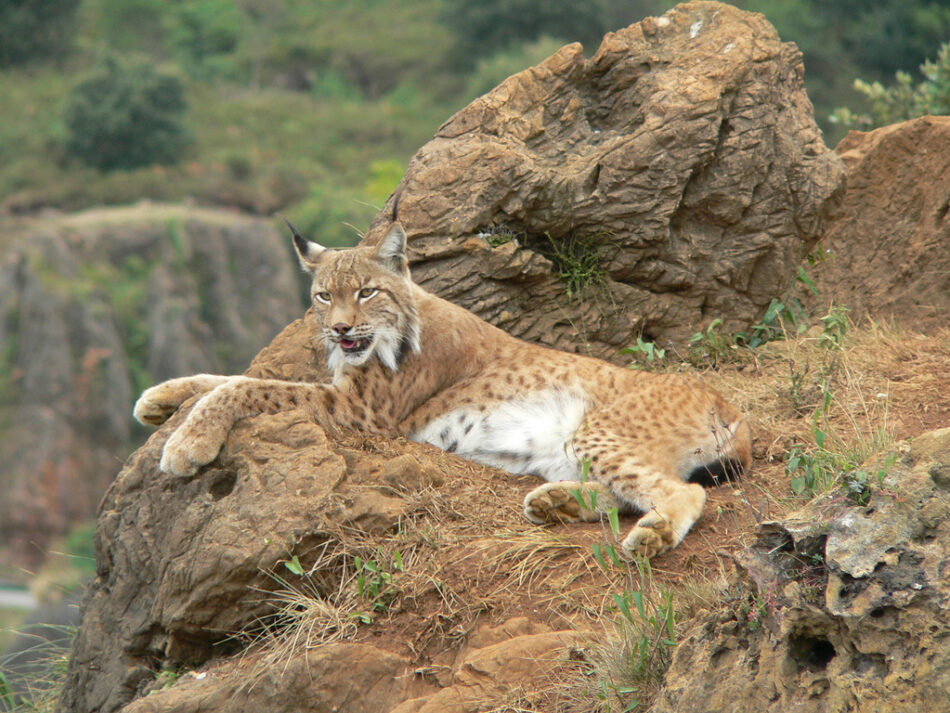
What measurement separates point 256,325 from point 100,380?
4843 millimetres

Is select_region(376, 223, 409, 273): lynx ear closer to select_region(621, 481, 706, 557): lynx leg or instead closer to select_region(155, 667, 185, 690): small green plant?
select_region(621, 481, 706, 557): lynx leg

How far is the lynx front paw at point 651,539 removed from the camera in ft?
14.2

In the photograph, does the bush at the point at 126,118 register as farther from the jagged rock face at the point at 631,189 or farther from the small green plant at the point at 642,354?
the small green plant at the point at 642,354

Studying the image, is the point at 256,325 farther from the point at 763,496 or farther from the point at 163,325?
the point at 763,496

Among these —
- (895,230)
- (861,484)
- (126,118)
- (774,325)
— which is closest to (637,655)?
(861,484)

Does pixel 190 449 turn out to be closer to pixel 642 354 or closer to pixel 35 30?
pixel 642 354

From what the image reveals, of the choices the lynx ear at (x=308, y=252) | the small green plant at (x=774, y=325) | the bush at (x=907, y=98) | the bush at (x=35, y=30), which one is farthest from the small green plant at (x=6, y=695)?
the bush at (x=35, y=30)

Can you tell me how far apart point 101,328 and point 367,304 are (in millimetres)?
26582

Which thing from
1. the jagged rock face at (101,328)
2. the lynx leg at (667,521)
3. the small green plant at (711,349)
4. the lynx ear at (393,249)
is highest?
the lynx ear at (393,249)

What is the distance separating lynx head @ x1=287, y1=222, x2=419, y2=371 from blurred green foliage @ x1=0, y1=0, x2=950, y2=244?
2525 centimetres

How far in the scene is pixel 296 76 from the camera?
5500 cm

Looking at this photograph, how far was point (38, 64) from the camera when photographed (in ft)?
160

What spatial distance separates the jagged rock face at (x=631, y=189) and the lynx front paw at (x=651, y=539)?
8.32 feet

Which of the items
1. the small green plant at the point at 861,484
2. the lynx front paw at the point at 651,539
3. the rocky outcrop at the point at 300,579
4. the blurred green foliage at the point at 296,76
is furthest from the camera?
the blurred green foliage at the point at 296,76
